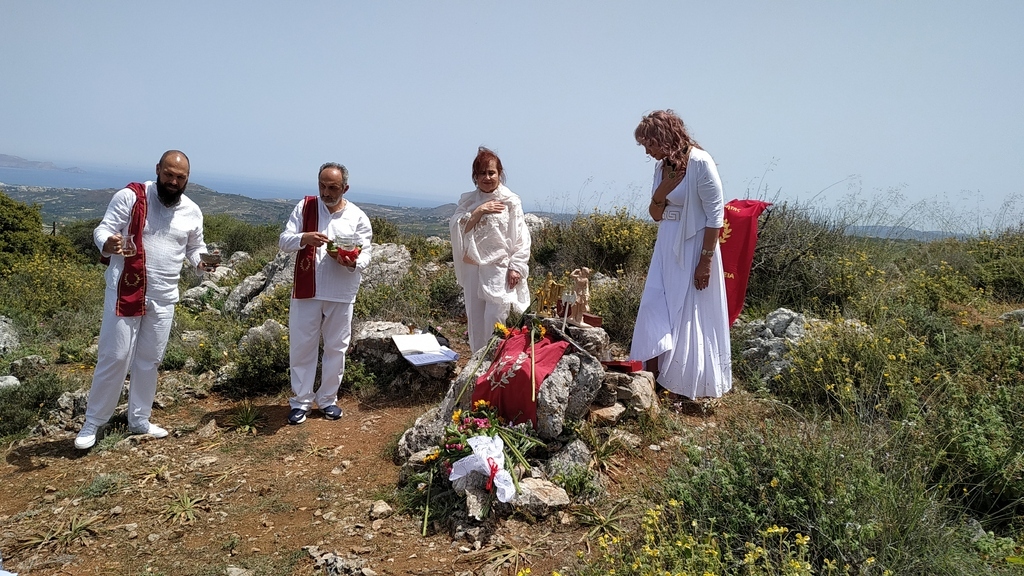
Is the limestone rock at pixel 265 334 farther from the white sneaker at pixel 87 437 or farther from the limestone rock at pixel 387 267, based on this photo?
the limestone rock at pixel 387 267

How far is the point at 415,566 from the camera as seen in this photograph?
118 inches

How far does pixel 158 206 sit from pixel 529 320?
2799 mm

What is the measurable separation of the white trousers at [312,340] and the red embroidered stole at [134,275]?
3.45ft

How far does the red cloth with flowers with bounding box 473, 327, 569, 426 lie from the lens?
373 cm

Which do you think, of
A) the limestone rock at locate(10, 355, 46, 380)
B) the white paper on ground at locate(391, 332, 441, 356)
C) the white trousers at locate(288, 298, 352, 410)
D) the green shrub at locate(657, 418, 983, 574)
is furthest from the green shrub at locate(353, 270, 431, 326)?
the green shrub at locate(657, 418, 983, 574)

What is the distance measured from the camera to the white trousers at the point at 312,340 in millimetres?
4770

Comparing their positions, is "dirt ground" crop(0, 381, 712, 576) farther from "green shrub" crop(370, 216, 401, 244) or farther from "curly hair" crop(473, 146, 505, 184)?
"green shrub" crop(370, 216, 401, 244)

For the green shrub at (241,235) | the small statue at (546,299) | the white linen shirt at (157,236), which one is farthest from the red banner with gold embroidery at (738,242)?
the green shrub at (241,235)

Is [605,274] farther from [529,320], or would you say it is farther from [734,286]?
[529,320]

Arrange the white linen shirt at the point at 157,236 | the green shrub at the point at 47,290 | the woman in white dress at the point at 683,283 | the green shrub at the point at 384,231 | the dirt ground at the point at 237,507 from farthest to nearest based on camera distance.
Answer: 1. the green shrub at the point at 384,231
2. the green shrub at the point at 47,290
3. the woman in white dress at the point at 683,283
4. the white linen shirt at the point at 157,236
5. the dirt ground at the point at 237,507

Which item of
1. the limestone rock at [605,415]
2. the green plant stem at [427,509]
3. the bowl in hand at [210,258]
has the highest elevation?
the bowl in hand at [210,258]

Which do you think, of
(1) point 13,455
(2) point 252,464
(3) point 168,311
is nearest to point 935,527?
(2) point 252,464

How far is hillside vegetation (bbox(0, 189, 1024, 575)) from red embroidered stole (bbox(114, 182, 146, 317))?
152 cm

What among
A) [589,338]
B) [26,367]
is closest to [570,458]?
[589,338]
